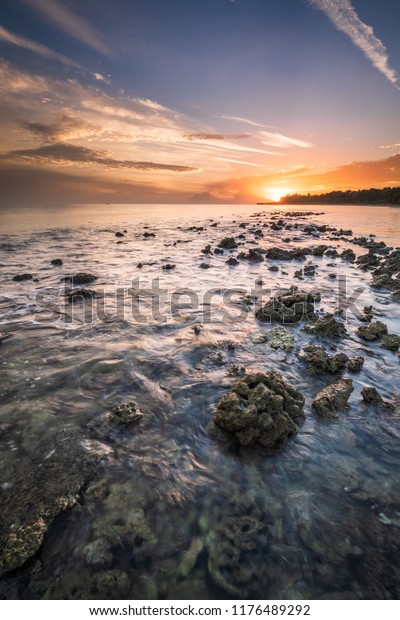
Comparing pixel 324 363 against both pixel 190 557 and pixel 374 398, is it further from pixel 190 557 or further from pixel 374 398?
pixel 190 557

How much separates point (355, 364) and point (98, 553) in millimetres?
6204

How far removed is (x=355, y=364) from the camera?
6.89 metres

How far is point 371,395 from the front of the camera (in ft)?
18.8

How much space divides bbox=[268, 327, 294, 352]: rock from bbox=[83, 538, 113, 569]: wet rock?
5905 mm

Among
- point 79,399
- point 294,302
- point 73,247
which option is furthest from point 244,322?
point 73,247

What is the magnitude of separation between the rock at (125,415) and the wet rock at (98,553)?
185cm

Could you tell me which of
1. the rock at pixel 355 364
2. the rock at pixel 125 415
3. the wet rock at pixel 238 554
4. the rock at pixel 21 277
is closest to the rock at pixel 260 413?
the wet rock at pixel 238 554

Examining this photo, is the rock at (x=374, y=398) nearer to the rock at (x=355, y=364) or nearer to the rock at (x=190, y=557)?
the rock at (x=355, y=364)

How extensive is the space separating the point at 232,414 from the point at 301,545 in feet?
6.14

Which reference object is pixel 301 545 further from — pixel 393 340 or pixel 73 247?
pixel 73 247

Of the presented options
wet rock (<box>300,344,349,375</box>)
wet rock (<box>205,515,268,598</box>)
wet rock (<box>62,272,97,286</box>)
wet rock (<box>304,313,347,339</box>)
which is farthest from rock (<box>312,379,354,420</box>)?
wet rock (<box>62,272,97,286</box>)

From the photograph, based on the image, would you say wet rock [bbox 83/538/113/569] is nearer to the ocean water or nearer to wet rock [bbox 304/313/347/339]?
the ocean water

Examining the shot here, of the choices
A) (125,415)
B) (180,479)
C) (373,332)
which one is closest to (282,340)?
(373,332)

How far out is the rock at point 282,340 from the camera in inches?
316
